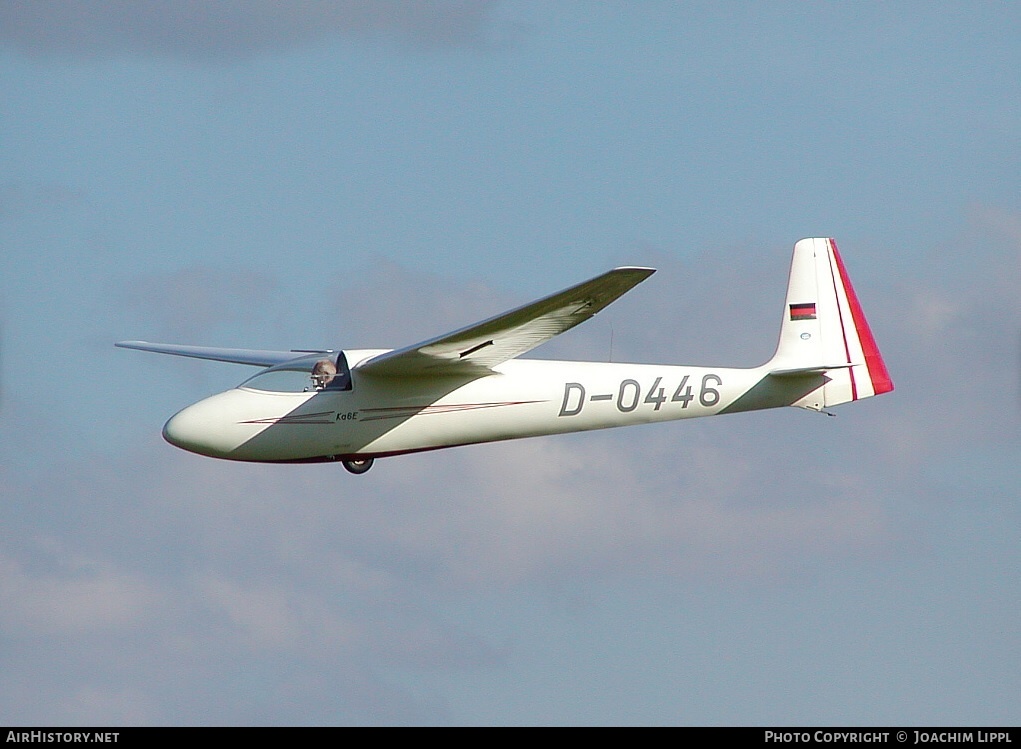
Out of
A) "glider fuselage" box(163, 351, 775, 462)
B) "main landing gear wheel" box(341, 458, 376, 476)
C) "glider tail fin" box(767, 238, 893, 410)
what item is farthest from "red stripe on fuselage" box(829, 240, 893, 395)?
"main landing gear wheel" box(341, 458, 376, 476)

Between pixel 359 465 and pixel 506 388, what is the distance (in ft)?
9.84

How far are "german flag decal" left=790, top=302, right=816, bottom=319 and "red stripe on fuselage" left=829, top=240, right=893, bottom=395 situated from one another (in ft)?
2.41

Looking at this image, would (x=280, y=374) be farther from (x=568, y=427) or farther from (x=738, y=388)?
(x=738, y=388)

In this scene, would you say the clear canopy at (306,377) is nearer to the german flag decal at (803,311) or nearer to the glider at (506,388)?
the glider at (506,388)

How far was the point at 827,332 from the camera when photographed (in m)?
30.6

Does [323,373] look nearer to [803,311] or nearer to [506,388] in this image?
[506,388]

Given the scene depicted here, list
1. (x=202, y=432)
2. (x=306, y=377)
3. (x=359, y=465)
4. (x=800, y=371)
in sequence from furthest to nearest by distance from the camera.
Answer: (x=800, y=371), (x=359, y=465), (x=306, y=377), (x=202, y=432)

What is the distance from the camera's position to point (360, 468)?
28.5m

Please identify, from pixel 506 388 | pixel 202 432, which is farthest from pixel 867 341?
pixel 202 432

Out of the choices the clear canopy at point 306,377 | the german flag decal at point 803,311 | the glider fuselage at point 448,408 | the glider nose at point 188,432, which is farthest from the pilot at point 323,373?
the german flag decal at point 803,311

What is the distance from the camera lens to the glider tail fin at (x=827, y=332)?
30281 mm

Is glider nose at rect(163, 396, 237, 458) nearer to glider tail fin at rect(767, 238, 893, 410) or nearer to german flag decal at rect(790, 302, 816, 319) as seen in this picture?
glider tail fin at rect(767, 238, 893, 410)

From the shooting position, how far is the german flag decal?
101 feet
